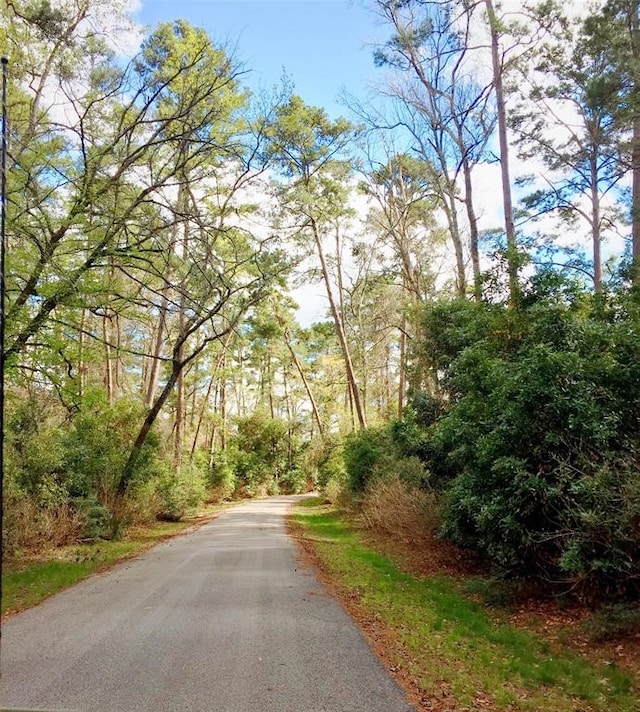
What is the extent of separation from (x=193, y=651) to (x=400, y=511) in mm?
8428

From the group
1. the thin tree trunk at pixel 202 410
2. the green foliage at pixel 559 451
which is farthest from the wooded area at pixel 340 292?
the thin tree trunk at pixel 202 410

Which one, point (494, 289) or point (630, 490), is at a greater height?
point (494, 289)

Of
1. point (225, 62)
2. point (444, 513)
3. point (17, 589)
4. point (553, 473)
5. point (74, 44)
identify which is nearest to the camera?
point (553, 473)

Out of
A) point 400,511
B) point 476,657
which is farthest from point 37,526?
point 476,657

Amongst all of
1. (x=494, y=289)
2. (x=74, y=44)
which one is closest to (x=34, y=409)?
(x=74, y=44)

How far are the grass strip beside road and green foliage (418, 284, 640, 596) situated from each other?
6.71 m

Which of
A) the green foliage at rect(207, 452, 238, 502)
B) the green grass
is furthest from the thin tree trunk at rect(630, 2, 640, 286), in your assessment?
the green foliage at rect(207, 452, 238, 502)

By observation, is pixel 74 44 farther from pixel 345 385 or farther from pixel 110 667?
pixel 345 385

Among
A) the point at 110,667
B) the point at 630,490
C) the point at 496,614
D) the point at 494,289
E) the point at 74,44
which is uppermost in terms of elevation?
the point at 74,44

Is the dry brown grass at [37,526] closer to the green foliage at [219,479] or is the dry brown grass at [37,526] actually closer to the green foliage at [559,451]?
the green foliage at [559,451]

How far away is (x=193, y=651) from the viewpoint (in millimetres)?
5723

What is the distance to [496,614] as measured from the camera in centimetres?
779

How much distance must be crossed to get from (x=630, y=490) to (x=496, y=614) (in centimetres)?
288

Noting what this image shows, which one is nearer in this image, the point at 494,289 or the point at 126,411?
the point at 494,289
